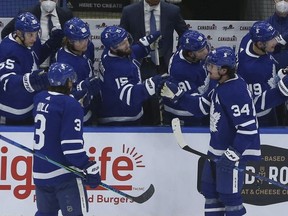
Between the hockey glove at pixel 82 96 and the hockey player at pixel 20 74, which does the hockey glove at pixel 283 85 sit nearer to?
the hockey glove at pixel 82 96

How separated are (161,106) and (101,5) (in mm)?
2787

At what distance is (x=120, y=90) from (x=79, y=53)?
42 centimetres

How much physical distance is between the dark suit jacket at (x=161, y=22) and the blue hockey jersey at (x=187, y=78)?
0.80m

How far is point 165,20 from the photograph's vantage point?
6.96 metres

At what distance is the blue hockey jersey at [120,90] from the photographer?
19.5ft

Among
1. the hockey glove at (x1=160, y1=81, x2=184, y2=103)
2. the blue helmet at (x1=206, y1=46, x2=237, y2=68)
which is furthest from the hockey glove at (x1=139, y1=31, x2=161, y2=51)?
the blue helmet at (x1=206, y1=46, x2=237, y2=68)

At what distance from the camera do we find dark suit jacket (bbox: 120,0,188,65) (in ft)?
22.8

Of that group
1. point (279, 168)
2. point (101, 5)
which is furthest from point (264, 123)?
point (101, 5)

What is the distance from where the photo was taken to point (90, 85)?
19.3ft

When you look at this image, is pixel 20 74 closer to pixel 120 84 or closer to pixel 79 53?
pixel 79 53

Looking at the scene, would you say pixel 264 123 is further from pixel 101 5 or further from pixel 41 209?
pixel 101 5

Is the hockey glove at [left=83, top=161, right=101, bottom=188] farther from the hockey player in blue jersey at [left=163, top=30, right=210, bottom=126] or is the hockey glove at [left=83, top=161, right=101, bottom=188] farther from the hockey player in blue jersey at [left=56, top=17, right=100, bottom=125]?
the hockey player in blue jersey at [left=163, top=30, right=210, bottom=126]

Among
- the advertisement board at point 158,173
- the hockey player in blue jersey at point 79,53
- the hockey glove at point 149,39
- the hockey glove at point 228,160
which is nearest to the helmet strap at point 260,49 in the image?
the advertisement board at point 158,173

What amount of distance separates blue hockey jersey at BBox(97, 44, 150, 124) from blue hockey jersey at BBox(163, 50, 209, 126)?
0.85 ft
